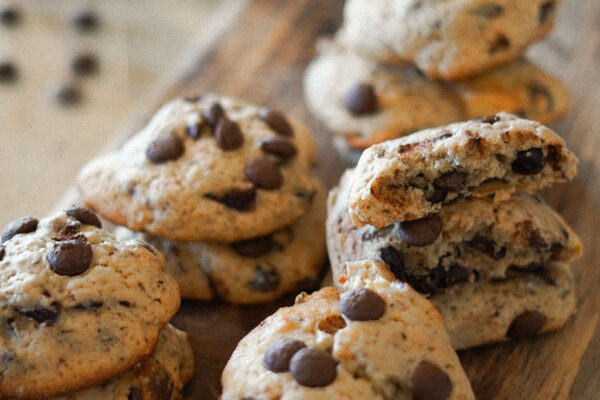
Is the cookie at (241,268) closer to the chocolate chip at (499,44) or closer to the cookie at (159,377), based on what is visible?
the cookie at (159,377)

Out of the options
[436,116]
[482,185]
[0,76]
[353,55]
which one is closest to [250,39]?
[353,55]

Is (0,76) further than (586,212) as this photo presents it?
Yes

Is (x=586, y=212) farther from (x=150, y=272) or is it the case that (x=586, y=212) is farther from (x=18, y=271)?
(x=18, y=271)

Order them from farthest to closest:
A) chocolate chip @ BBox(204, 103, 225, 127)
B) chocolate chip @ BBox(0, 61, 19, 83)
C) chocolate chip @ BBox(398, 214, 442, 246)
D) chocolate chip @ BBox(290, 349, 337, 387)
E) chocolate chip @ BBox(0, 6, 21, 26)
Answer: chocolate chip @ BBox(0, 6, 21, 26)
chocolate chip @ BBox(0, 61, 19, 83)
chocolate chip @ BBox(204, 103, 225, 127)
chocolate chip @ BBox(398, 214, 442, 246)
chocolate chip @ BBox(290, 349, 337, 387)

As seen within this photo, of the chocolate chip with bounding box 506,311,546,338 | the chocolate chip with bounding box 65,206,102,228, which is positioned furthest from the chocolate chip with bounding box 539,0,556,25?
the chocolate chip with bounding box 65,206,102,228

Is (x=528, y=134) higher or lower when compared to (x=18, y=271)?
higher

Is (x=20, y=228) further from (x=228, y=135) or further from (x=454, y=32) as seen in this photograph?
(x=454, y=32)

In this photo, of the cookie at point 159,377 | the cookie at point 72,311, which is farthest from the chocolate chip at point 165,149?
the cookie at point 159,377

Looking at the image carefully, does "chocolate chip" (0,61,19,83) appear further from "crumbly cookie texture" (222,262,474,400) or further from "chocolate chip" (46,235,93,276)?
"crumbly cookie texture" (222,262,474,400)
